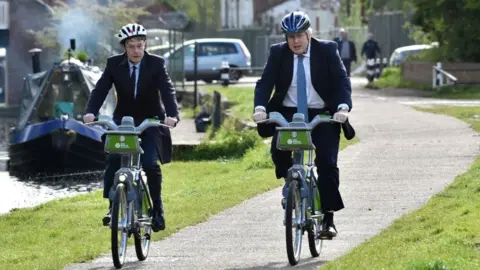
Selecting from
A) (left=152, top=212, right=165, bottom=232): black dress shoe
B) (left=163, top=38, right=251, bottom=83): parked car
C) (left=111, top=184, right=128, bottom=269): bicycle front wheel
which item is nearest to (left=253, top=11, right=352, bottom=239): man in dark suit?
(left=152, top=212, right=165, bottom=232): black dress shoe

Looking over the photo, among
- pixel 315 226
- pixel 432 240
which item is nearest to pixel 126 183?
pixel 315 226

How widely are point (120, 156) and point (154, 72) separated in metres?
0.70

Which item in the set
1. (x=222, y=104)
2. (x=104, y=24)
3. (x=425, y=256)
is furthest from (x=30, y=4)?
(x=425, y=256)

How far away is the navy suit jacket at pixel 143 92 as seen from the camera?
1090cm

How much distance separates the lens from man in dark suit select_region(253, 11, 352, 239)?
10.4 m

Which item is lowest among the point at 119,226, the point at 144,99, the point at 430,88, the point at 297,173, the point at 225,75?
the point at 225,75

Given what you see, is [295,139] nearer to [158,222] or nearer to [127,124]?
[127,124]

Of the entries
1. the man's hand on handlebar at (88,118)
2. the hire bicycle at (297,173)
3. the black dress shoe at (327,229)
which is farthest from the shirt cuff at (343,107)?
the man's hand on handlebar at (88,118)

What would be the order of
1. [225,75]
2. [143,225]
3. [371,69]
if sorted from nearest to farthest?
1. [143,225]
2. [371,69]
3. [225,75]

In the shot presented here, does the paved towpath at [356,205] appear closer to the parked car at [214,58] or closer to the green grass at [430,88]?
the green grass at [430,88]

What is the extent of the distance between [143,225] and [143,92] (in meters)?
1.06

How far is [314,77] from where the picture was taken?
10453mm

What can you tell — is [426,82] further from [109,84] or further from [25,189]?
[109,84]

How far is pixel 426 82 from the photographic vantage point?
125 feet
